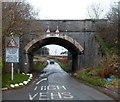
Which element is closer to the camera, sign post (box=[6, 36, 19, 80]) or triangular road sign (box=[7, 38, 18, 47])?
triangular road sign (box=[7, 38, 18, 47])

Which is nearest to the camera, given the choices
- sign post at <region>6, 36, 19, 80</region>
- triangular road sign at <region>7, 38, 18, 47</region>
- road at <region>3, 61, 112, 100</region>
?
road at <region>3, 61, 112, 100</region>

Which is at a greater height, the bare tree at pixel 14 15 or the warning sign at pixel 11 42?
the bare tree at pixel 14 15

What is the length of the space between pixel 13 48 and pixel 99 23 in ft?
43.0

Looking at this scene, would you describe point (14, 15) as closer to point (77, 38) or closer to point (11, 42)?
point (11, 42)

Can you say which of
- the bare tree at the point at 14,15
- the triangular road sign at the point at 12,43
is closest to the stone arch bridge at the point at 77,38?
the bare tree at the point at 14,15

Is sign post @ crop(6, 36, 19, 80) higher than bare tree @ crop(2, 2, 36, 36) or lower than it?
lower

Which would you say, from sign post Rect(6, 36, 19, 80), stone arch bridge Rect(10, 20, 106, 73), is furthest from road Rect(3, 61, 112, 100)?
stone arch bridge Rect(10, 20, 106, 73)

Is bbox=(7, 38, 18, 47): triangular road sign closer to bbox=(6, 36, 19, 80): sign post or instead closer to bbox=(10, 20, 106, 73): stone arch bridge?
bbox=(6, 36, 19, 80): sign post

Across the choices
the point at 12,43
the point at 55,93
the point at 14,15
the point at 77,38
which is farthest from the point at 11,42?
the point at 77,38

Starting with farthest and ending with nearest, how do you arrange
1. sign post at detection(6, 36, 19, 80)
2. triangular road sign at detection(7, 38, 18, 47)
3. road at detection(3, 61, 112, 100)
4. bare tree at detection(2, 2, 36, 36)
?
1. sign post at detection(6, 36, 19, 80)
2. triangular road sign at detection(7, 38, 18, 47)
3. bare tree at detection(2, 2, 36, 36)
4. road at detection(3, 61, 112, 100)

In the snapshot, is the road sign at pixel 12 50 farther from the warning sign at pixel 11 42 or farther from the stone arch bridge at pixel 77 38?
the stone arch bridge at pixel 77 38

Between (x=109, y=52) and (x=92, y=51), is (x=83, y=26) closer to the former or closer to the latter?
(x=92, y=51)

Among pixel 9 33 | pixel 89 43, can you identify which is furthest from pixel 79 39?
pixel 9 33

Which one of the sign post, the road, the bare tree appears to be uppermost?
the bare tree
